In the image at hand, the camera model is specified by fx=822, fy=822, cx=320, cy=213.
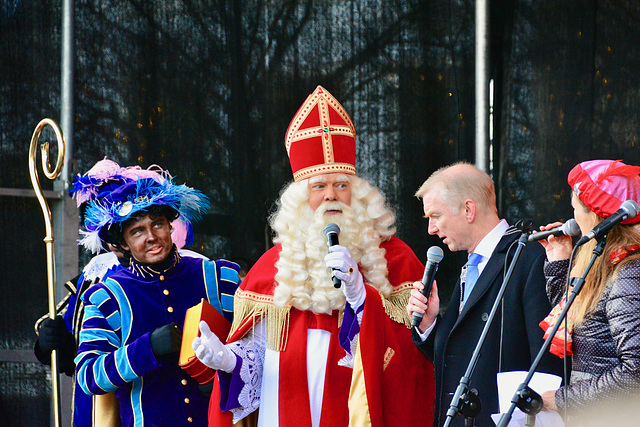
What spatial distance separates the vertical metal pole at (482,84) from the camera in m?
5.00

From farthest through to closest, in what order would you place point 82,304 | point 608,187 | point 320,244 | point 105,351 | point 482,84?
1. point 482,84
2. point 82,304
3. point 105,351
4. point 320,244
5. point 608,187

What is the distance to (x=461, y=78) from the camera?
17.0ft

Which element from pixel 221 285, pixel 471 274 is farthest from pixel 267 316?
pixel 471 274

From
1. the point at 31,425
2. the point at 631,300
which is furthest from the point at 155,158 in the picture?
the point at 631,300

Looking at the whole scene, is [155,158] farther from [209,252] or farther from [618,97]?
[618,97]

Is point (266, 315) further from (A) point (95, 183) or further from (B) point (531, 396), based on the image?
(B) point (531, 396)

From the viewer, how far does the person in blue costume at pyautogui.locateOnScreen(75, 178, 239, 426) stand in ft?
12.4

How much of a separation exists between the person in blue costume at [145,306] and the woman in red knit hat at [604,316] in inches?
71.8

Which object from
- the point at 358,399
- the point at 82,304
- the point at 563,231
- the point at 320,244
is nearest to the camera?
Answer: the point at 563,231

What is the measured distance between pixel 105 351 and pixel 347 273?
1.36 m

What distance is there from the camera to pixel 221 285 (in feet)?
13.6

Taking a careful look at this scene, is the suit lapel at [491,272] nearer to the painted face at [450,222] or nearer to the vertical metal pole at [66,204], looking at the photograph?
the painted face at [450,222]

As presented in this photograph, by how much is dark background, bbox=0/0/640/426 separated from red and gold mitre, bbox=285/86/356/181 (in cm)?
131

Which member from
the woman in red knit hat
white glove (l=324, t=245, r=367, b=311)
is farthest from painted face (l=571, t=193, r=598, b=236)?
white glove (l=324, t=245, r=367, b=311)
